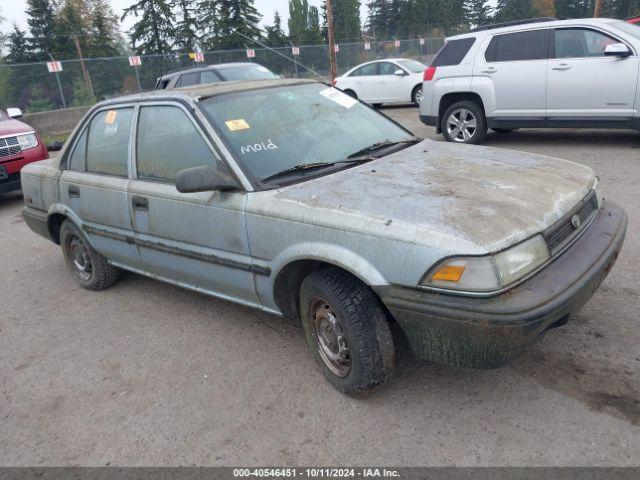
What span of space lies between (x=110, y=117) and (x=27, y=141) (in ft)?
16.8

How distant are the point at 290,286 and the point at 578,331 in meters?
1.78

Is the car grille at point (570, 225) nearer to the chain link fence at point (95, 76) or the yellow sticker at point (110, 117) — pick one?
the yellow sticker at point (110, 117)

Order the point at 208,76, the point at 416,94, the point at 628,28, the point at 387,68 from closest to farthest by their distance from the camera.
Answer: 1. the point at 628,28
2. the point at 208,76
3. the point at 416,94
4. the point at 387,68

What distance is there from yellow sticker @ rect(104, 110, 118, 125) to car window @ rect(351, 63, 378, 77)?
467 inches

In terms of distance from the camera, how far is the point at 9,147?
8016 millimetres

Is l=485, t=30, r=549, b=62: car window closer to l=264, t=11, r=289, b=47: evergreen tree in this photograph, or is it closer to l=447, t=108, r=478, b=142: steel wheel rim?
l=447, t=108, r=478, b=142: steel wheel rim

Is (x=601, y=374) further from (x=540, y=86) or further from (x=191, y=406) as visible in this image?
(x=540, y=86)

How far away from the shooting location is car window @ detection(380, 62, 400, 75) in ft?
47.7

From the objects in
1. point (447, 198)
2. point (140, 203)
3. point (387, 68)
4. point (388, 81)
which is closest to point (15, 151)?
point (140, 203)

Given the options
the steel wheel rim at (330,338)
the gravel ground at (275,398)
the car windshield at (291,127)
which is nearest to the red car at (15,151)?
the gravel ground at (275,398)

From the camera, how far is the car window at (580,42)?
23.8 ft

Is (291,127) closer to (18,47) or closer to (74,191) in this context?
(74,191)

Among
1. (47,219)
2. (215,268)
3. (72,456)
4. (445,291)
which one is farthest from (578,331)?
(47,219)

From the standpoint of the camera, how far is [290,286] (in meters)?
3.06
